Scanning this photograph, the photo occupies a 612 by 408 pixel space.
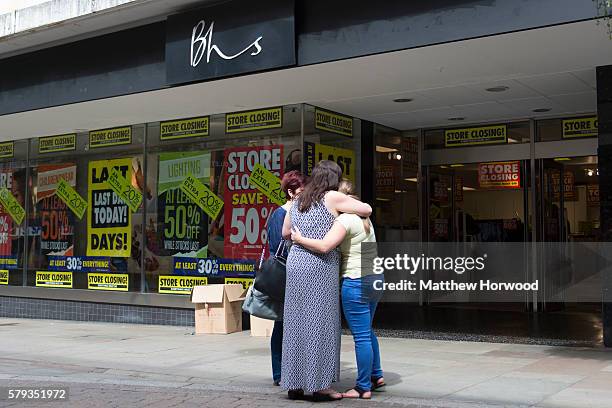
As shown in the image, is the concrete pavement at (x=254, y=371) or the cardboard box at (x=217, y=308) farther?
the cardboard box at (x=217, y=308)

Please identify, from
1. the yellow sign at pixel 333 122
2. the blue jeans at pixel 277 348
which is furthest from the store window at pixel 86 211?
the blue jeans at pixel 277 348

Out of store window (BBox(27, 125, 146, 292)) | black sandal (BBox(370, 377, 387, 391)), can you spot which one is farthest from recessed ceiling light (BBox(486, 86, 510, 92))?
store window (BBox(27, 125, 146, 292))

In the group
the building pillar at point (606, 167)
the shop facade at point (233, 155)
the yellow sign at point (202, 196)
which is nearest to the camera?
the building pillar at point (606, 167)

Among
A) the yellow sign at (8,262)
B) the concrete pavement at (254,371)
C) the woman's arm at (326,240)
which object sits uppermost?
the woman's arm at (326,240)

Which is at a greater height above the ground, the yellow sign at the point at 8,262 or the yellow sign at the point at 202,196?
the yellow sign at the point at 202,196

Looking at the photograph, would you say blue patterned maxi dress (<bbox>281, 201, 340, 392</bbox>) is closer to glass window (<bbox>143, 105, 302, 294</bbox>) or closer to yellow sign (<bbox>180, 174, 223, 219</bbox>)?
glass window (<bbox>143, 105, 302, 294</bbox>)

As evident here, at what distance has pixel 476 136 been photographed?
Result: 12500 mm

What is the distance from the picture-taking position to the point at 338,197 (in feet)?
19.2

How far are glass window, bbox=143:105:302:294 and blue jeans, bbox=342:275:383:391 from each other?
4975 mm

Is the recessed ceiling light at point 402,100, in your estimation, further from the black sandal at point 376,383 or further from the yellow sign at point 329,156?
the black sandal at point 376,383

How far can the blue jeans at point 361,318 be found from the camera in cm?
577

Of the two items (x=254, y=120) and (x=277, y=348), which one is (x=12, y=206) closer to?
(x=254, y=120)

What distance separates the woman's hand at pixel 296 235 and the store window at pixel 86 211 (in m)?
7.20

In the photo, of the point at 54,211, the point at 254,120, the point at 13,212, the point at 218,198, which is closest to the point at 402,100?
the point at 254,120
